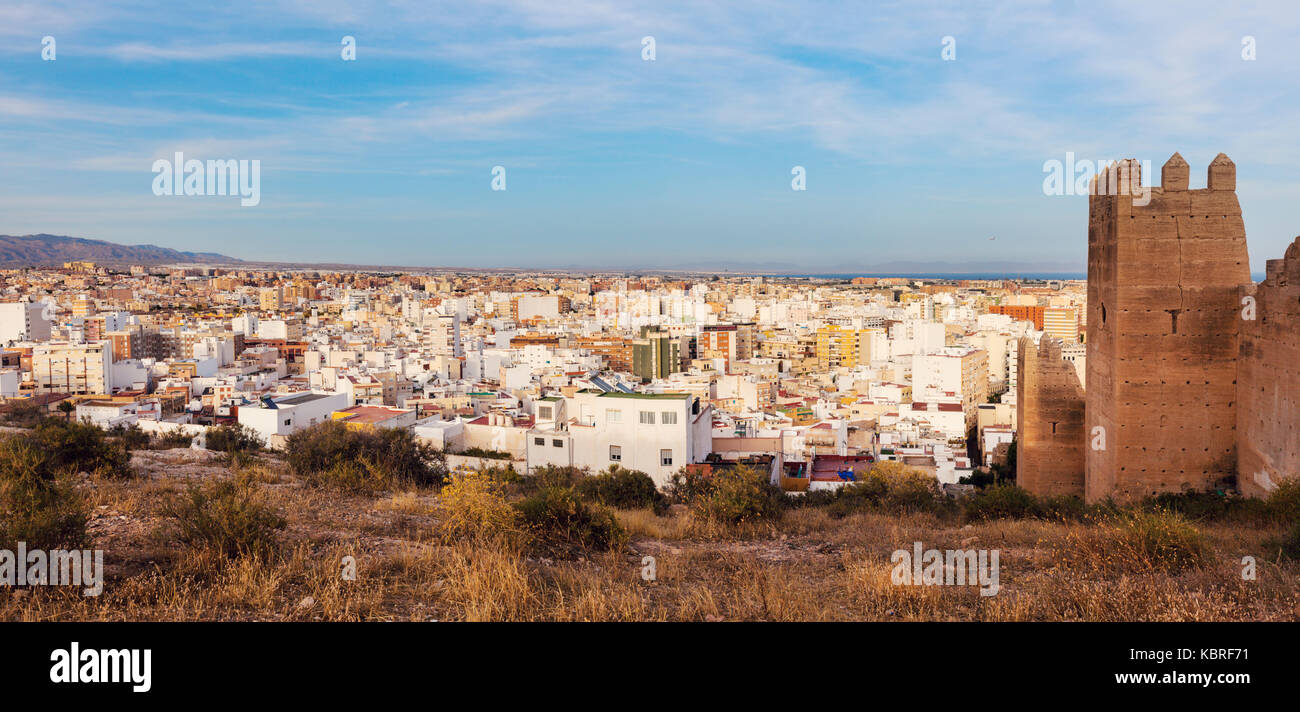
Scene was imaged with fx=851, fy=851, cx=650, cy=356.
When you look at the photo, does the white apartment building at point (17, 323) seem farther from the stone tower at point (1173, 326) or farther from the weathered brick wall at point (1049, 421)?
the stone tower at point (1173, 326)

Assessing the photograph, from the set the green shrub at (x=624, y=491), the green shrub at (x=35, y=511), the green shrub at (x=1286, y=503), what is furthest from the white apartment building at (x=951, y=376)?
the green shrub at (x=35, y=511)

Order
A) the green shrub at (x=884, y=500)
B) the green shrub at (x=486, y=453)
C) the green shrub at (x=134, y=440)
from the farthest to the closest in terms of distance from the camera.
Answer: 1. the green shrub at (x=486, y=453)
2. the green shrub at (x=134, y=440)
3. the green shrub at (x=884, y=500)

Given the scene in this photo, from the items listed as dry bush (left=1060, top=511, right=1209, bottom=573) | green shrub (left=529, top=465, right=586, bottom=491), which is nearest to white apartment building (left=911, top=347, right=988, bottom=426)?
green shrub (left=529, top=465, right=586, bottom=491)

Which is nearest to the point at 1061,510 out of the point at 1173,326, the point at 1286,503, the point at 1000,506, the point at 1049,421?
the point at 1000,506

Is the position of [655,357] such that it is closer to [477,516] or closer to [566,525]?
[566,525]

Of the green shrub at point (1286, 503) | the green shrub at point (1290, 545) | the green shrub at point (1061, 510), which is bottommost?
the green shrub at point (1061, 510)
